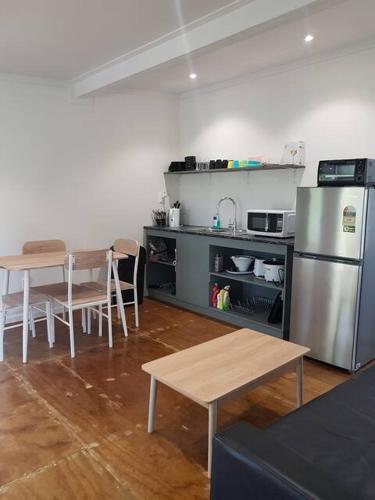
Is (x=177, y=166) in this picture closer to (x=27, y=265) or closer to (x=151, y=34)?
(x=151, y=34)

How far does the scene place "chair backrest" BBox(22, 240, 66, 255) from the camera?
382 cm

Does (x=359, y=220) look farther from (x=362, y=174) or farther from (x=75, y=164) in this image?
(x=75, y=164)

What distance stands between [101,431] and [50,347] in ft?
4.65

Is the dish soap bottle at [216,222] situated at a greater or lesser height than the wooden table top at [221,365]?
greater

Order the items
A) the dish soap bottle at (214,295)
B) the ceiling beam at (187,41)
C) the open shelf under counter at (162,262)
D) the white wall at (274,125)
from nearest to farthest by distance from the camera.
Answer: the ceiling beam at (187,41) → the white wall at (274,125) → the dish soap bottle at (214,295) → the open shelf under counter at (162,262)

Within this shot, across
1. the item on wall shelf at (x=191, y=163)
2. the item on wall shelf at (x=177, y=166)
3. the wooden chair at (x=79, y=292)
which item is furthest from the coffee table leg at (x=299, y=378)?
the item on wall shelf at (x=177, y=166)

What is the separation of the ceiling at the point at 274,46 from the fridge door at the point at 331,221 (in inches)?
47.2

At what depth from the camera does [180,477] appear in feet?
6.29

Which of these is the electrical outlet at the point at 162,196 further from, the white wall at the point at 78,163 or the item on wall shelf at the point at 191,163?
the item on wall shelf at the point at 191,163

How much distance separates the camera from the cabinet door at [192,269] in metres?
4.32

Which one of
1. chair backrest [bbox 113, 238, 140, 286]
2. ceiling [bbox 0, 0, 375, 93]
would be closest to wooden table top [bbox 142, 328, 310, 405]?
chair backrest [bbox 113, 238, 140, 286]

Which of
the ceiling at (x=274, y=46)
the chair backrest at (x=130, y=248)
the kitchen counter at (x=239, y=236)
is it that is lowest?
the chair backrest at (x=130, y=248)

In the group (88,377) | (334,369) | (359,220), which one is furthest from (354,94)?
(88,377)

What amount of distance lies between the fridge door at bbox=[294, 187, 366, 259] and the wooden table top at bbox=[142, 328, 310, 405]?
37.9 inches
